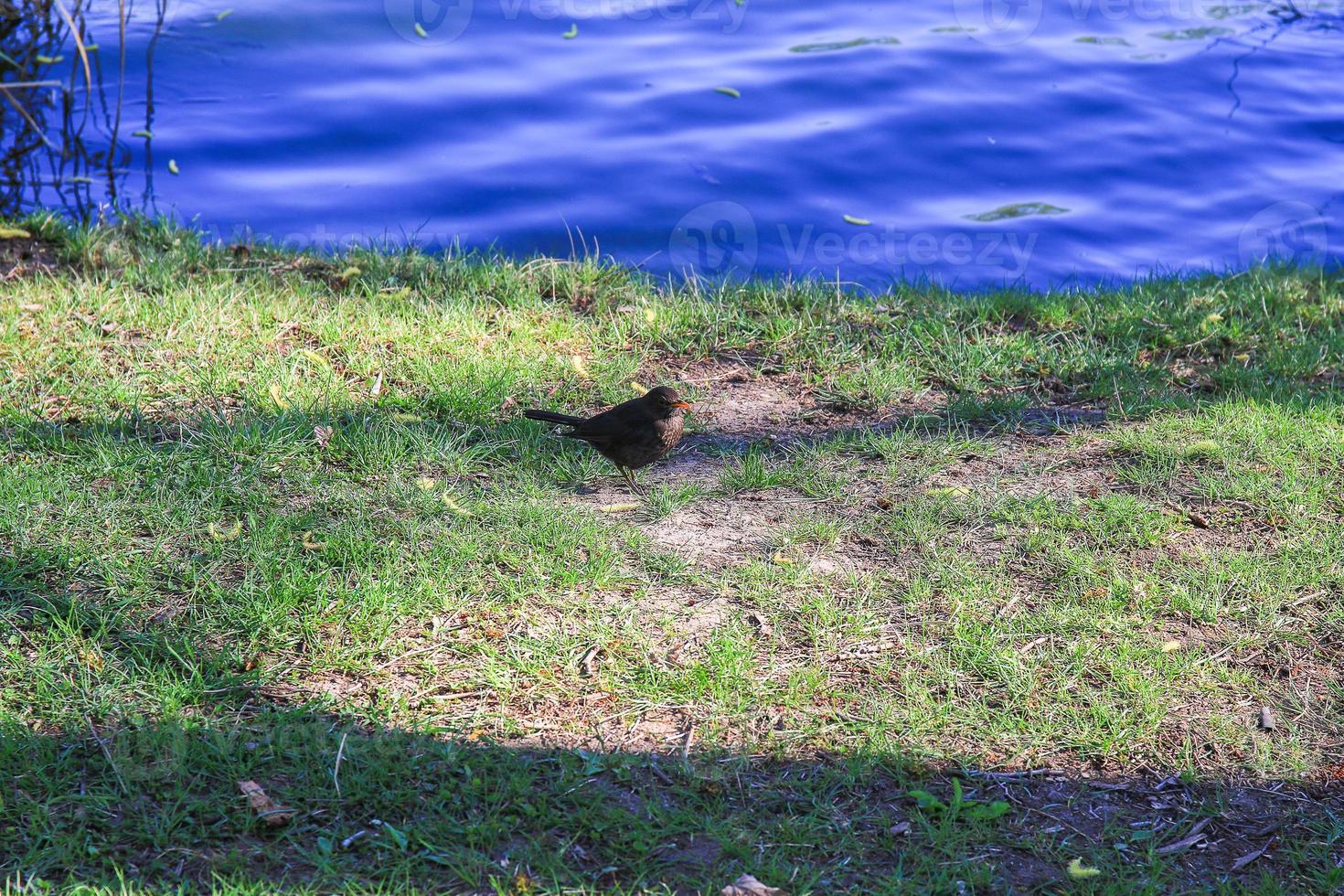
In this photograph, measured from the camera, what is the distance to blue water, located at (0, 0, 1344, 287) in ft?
28.8

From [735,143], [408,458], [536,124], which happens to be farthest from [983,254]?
[408,458]

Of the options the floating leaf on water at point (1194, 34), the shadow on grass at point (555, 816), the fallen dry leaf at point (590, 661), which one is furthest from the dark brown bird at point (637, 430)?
the floating leaf on water at point (1194, 34)

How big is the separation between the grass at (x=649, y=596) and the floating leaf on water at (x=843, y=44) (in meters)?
6.20

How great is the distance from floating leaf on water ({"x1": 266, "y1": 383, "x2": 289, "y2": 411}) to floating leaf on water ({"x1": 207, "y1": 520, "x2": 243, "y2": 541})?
2.94 ft

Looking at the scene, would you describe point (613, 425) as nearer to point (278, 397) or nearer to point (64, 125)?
point (278, 397)

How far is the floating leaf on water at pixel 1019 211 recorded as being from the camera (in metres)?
9.25

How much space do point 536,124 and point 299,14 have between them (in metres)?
3.09

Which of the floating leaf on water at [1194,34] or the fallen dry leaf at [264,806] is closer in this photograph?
the fallen dry leaf at [264,806]

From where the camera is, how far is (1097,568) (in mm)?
4320

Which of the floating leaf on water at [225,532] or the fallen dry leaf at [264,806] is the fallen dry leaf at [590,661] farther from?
the floating leaf on water at [225,532]

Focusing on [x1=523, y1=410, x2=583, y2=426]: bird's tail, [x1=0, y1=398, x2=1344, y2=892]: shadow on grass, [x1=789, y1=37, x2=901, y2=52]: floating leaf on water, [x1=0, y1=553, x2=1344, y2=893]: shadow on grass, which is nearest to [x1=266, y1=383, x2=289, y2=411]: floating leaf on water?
[x1=523, y1=410, x2=583, y2=426]: bird's tail

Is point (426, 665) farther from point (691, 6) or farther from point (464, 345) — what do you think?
point (691, 6)

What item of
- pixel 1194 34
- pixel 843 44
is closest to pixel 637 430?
pixel 843 44

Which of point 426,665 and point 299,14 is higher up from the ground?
point 299,14
